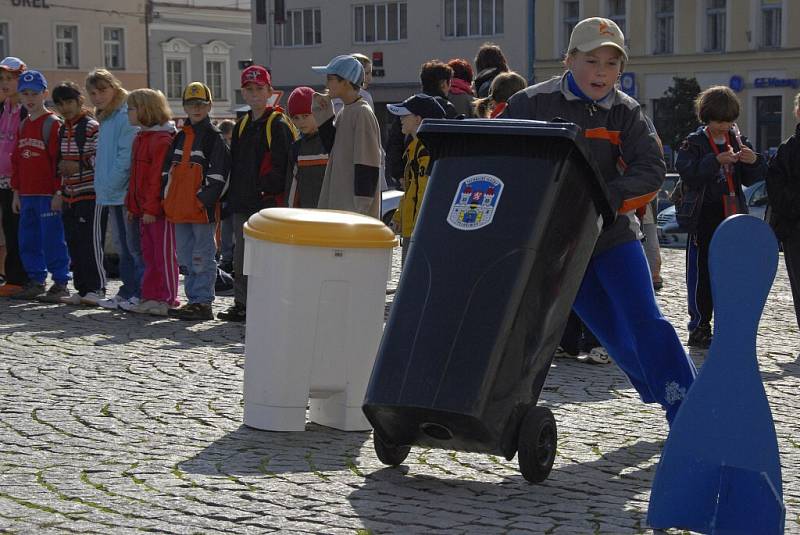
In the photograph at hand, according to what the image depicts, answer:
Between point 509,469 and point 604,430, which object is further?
point 604,430

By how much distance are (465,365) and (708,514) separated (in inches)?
40.8

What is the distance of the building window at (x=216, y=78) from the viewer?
76062 mm

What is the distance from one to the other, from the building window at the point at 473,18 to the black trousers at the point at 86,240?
45736 millimetres

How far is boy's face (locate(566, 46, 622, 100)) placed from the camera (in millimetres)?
6512

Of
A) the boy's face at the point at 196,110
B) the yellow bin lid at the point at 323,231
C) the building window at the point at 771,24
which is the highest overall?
the building window at the point at 771,24

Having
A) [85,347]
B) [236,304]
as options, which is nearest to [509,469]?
[85,347]

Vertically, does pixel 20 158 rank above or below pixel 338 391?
above

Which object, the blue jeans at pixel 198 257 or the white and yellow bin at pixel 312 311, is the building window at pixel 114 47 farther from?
the white and yellow bin at pixel 312 311

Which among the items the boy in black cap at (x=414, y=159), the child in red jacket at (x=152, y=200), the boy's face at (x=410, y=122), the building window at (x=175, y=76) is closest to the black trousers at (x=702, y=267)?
the boy in black cap at (x=414, y=159)

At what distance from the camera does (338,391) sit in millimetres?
7250

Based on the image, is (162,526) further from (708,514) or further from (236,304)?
(236,304)

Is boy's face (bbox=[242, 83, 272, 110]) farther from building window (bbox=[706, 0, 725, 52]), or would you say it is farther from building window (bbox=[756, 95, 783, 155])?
building window (bbox=[706, 0, 725, 52])

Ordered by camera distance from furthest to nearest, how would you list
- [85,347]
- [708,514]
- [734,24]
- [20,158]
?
[734,24] < [20,158] < [85,347] < [708,514]

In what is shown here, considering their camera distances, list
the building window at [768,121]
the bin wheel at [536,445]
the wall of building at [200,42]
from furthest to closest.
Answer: the wall of building at [200,42] < the building window at [768,121] < the bin wheel at [536,445]
